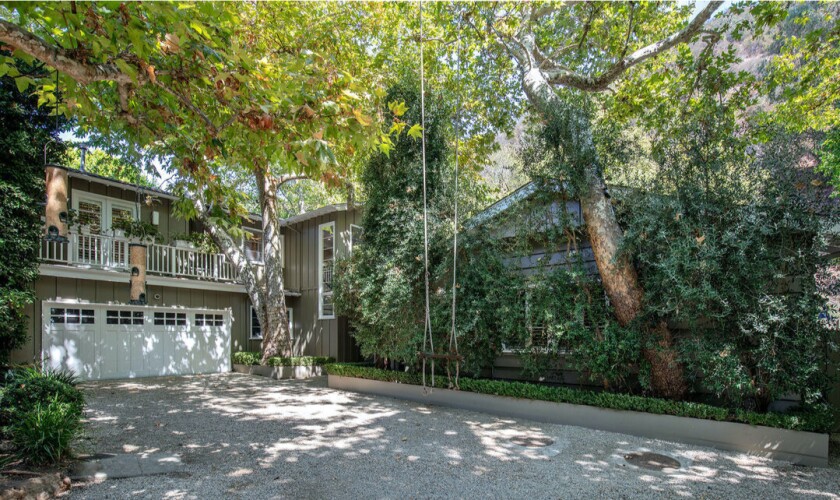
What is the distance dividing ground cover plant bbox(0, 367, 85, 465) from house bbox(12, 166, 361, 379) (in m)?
4.84

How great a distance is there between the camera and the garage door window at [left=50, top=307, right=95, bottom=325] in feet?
34.8

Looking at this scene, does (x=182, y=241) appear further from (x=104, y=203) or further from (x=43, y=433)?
(x=43, y=433)

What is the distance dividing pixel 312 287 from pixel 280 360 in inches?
119

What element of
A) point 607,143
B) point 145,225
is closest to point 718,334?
point 607,143

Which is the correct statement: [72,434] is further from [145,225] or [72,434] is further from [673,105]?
[673,105]

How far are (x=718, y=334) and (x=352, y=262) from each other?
6825 mm

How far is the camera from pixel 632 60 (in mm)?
7812

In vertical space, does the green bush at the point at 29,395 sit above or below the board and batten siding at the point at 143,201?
below

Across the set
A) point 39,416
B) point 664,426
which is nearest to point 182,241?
point 39,416

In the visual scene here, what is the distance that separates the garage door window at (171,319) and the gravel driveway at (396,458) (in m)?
4.99

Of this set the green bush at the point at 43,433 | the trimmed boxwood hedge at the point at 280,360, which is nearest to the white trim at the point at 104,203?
the trimmed boxwood hedge at the point at 280,360

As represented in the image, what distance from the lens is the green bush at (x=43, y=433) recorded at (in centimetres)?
406

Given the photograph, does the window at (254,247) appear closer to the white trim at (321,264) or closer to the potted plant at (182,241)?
the potted plant at (182,241)

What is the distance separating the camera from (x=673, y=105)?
29.5ft
